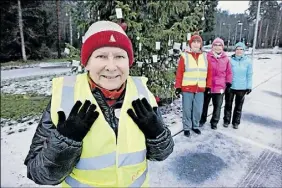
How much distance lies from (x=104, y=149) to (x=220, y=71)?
305 centimetres

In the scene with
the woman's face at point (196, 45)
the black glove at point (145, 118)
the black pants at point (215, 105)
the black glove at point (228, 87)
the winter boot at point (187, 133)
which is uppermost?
the woman's face at point (196, 45)

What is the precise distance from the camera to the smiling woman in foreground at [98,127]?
3.13 ft

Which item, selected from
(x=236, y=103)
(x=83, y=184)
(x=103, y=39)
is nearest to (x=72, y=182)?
(x=83, y=184)

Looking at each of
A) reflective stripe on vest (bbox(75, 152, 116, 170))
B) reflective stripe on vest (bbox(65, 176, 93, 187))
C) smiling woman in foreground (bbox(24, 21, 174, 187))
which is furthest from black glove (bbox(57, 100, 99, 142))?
reflective stripe on vest (bbox(65, 176, 93, 187))

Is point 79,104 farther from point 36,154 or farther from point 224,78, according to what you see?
point 224,78

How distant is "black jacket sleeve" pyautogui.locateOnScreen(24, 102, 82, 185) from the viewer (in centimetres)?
94

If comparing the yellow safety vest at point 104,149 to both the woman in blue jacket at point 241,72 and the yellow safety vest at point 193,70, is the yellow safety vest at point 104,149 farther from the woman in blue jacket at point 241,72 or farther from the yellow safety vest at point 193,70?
the woman in blue jacket at point 241,72

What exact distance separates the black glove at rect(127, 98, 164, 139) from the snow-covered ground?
992 mm

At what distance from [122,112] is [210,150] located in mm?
2562

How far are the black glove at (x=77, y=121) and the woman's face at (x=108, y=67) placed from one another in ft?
0.43

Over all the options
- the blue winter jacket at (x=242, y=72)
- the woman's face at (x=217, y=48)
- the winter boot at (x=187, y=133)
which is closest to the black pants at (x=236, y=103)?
→ the blue winter jacket at (x=242, y=72)

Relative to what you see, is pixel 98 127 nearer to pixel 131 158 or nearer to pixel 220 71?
pixel 131 158

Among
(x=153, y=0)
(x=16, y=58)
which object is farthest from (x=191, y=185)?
(x=153, y=0)

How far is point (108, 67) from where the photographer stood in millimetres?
995
